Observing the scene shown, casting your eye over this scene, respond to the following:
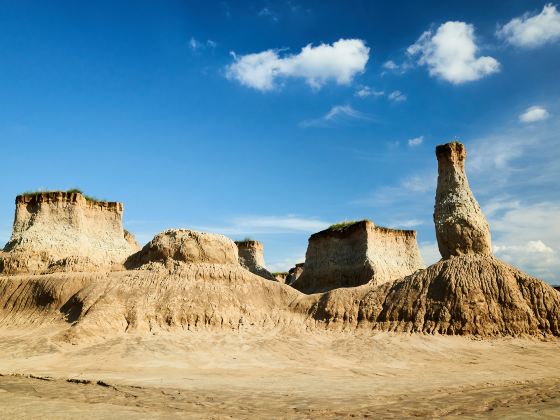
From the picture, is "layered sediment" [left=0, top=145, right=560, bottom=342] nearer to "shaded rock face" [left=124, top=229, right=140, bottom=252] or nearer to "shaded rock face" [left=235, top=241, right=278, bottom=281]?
"shaded rock face" [left=124, top=229, right=140, bottom=252]

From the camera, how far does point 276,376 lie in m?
14.1

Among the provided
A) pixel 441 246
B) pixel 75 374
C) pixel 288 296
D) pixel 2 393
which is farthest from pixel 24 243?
pixel 441 246

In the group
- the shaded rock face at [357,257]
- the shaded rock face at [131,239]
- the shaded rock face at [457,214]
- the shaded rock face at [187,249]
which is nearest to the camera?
the shaded rock face at [457,214]

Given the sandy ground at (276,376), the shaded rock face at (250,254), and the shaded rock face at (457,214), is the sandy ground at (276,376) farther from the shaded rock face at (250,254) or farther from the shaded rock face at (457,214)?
the shaded rock face at (250,254)

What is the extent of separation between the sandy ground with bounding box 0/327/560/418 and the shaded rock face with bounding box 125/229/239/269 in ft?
17.3

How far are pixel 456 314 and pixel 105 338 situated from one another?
1450 cm

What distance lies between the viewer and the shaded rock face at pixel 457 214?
921 inches

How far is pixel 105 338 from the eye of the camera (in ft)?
63.2

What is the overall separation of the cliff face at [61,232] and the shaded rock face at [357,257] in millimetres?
16386

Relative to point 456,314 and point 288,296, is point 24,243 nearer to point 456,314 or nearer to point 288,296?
point 288,296

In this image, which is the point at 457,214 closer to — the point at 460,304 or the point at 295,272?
the point at 460,304

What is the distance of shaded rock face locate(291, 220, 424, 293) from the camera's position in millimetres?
39000

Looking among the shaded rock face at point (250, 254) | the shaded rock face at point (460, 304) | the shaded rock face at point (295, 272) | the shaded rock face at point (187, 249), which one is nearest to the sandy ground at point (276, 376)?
the shaded rock face at point (460, 304)

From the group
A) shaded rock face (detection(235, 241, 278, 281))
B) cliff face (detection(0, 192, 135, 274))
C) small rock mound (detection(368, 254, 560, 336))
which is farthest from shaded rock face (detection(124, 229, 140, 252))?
small rock mound (detection(368, 254, 560, 336))
